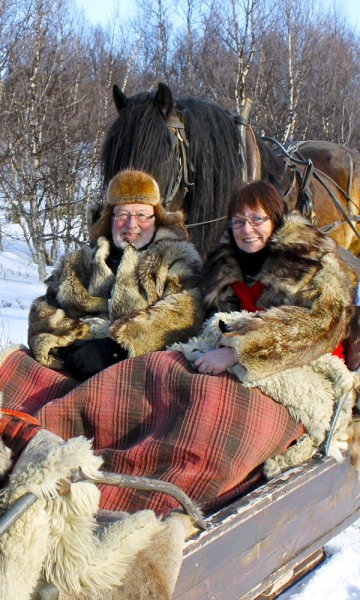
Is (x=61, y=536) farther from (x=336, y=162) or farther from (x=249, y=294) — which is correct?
(x=336, y=162)

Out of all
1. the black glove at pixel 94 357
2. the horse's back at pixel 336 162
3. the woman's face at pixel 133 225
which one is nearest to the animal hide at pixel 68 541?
the black glove at pixel 94 357

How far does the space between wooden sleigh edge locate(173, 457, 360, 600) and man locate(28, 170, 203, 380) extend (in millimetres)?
830

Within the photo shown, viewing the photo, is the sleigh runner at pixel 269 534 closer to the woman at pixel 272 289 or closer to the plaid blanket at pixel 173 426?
the plaid blanket at pixel 173 426

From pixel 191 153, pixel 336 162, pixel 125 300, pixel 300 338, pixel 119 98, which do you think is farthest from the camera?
pixel 336 162

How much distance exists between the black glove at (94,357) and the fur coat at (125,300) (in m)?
0.08

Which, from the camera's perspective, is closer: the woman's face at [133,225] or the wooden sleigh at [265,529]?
the wooden sleigh at [265,529]

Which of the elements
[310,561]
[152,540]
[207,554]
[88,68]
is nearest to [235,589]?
[207,554]

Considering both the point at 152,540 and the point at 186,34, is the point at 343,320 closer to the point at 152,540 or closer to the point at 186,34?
the point at 152,540

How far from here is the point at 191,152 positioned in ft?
12.2

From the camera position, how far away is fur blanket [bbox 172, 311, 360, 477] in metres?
2.27

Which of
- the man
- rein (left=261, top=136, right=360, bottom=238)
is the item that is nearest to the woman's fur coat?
the man

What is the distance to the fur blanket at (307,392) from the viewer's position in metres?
2.27

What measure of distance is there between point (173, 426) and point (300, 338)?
557mm

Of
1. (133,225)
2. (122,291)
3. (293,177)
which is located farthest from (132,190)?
(293,177)
